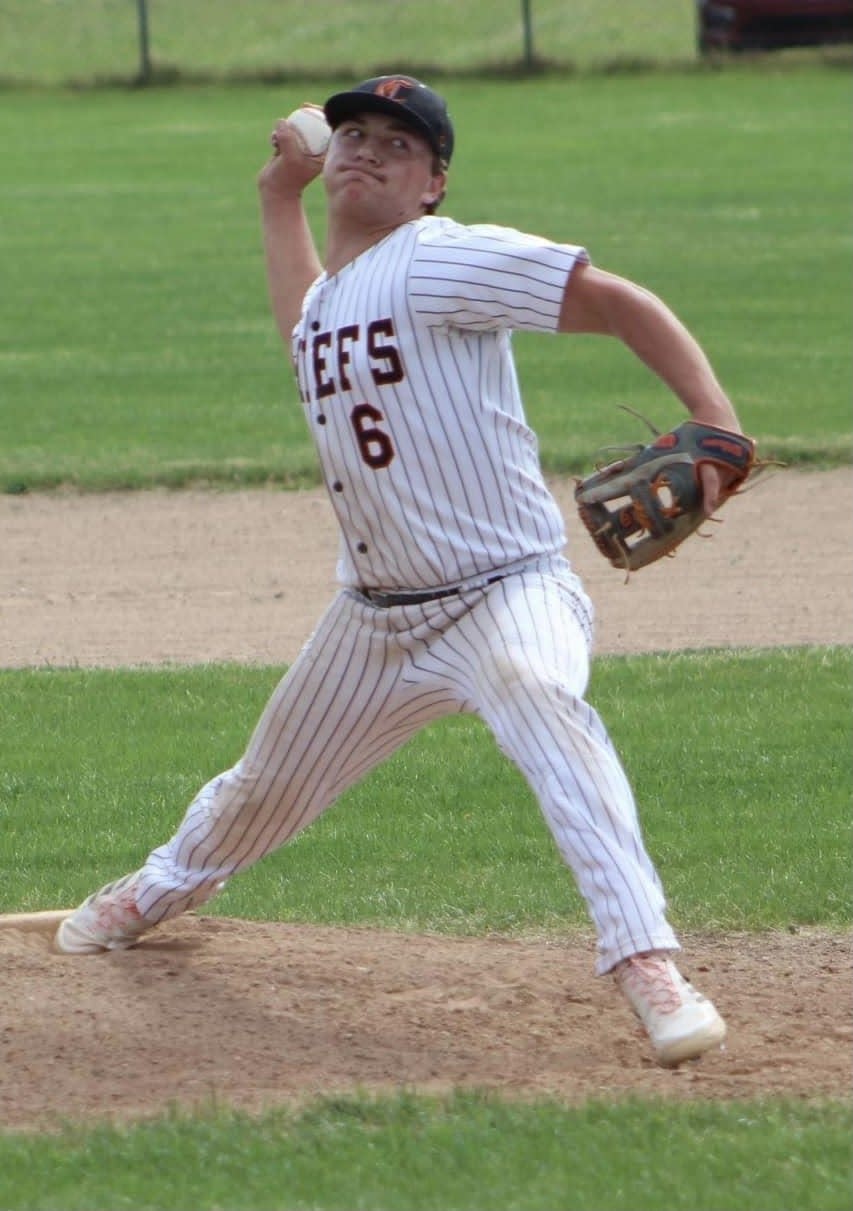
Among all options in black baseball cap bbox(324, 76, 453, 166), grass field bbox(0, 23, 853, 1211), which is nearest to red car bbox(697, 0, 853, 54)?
grass field bbox(0, 23, 853, 1211)

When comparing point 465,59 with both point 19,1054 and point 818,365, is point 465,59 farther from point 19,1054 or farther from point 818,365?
point 19,1054

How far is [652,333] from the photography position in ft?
12.6

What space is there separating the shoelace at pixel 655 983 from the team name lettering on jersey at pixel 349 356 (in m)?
1.16

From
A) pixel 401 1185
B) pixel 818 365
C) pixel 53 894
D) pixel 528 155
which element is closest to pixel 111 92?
pixel 528 155

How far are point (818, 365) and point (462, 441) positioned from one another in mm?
9169

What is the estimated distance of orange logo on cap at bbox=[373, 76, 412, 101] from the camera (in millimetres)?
4109

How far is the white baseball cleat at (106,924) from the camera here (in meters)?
4.60

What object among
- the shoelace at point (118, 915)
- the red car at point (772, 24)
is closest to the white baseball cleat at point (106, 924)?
the shoelace at point (118, 915)

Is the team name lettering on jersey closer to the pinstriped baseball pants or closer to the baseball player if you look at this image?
the baseball player

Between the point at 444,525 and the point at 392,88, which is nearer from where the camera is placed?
the point at 444,525

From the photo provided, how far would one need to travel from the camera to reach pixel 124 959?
15.2 feet

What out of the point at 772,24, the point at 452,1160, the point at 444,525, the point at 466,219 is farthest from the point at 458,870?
the point at 772,24

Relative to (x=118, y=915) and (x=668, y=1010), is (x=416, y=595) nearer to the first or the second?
(x=668, y=1010)

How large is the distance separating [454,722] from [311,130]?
2846 mm
